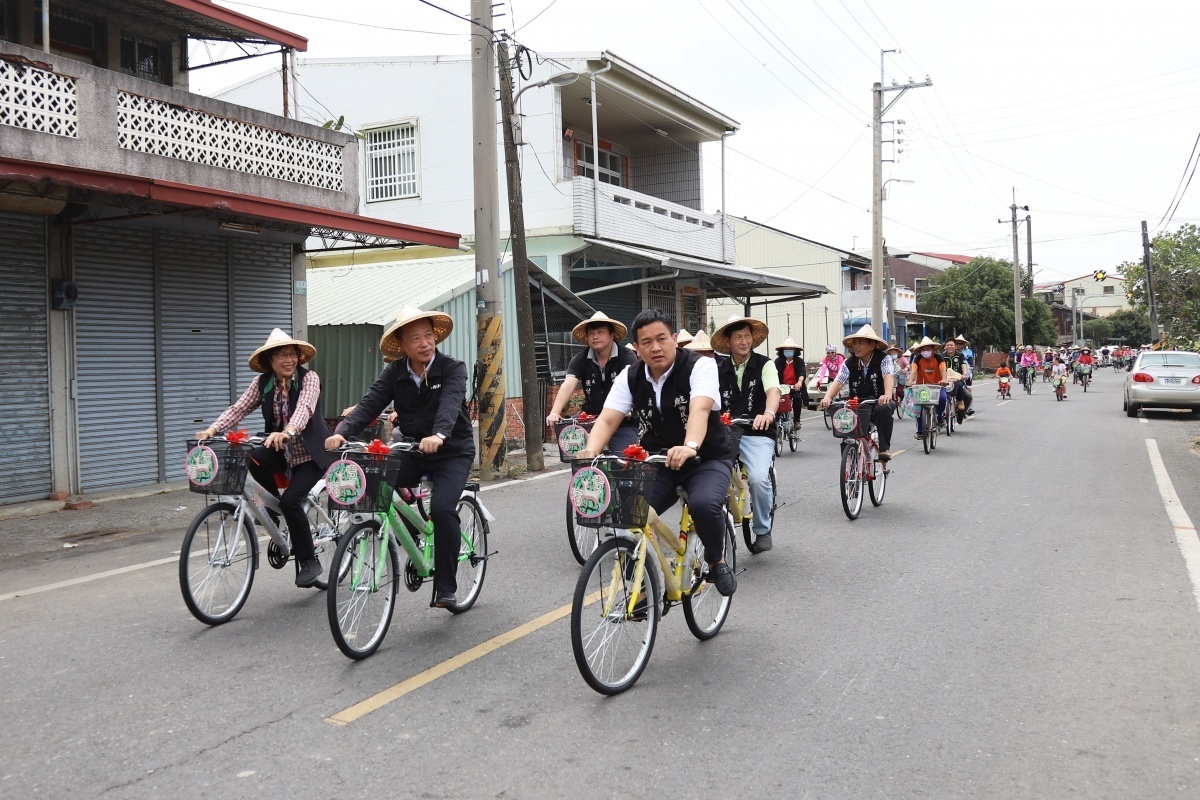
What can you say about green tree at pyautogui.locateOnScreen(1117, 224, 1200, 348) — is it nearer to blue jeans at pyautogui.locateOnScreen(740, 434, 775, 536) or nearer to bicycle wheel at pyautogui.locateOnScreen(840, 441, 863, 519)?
bicycle wheel at pyautogui.locateOnScreen(840, 441, 863, 519)

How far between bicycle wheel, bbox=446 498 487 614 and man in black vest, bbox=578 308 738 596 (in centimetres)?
149

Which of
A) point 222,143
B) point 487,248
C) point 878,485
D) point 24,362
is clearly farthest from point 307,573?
point 222,143

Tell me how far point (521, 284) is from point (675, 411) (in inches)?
373

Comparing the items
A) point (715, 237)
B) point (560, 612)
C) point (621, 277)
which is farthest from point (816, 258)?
point (560, 612)

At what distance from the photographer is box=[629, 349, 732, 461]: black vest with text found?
5.30m

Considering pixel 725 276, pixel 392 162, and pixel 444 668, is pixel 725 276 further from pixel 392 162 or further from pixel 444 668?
pixel 444 668

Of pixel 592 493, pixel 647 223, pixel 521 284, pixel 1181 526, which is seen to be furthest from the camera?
pixel 647 223

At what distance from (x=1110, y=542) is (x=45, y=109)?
11441 mm

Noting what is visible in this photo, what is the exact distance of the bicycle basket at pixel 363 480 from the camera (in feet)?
16.8

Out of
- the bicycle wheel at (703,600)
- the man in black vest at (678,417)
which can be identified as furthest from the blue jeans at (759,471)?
the man in black vest at (678,417)

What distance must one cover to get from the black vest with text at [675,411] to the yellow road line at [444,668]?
1.17 meters

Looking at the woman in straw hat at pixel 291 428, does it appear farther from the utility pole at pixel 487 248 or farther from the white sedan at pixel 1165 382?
the white sedan at pixel 1165 382

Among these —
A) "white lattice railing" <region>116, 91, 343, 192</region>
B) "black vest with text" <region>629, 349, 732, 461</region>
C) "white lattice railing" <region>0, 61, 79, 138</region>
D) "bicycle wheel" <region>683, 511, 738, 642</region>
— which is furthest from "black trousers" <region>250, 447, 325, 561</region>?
"white lattice railing" <region>116, 91, 343, 192</region>

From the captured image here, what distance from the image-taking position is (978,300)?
194 ft
